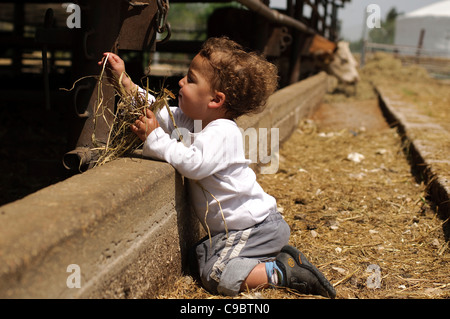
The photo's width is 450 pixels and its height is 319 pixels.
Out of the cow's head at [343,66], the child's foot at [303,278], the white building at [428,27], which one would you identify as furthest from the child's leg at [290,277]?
the white building at [428,27]

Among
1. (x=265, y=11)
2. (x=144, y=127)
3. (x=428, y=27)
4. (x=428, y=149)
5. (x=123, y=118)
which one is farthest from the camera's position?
(x=428, y=27)

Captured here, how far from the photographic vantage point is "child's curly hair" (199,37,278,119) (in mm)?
2072

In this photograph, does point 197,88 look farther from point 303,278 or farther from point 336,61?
point 336,61

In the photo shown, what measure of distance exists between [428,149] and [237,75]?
2812mm

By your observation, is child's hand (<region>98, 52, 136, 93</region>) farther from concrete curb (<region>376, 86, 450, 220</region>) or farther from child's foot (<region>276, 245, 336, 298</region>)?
concrete curb (<region>376, 86, 450, 220</region>)

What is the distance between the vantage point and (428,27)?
36.8m

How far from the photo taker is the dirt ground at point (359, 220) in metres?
2.22

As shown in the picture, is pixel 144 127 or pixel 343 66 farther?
pixel 343 66

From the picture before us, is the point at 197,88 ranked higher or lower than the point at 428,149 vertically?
higher

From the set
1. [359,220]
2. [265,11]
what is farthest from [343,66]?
[359,220]

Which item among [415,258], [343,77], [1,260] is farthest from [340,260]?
[343,77]

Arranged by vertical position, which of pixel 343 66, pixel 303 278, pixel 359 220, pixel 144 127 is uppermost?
pixel 144 127

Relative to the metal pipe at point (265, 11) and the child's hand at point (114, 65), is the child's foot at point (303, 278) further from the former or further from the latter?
the metal pipe at point (265, 11)
